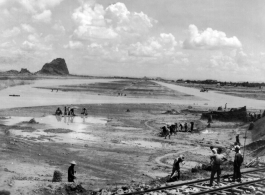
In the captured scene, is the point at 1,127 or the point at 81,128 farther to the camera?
the point at 81,128

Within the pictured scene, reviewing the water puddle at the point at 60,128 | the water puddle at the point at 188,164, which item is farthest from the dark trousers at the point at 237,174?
the water puddle at the point at 60,128

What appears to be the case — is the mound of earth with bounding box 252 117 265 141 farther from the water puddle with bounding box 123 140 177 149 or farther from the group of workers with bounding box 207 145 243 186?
the group of workers with bounding box 207 145 243 186

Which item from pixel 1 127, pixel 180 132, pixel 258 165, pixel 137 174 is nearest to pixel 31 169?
pixel 137 174

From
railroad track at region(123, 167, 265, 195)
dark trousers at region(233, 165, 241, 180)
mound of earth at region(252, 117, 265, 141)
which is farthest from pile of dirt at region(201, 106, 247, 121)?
dark trousers at region(233, 165, 241, 180)

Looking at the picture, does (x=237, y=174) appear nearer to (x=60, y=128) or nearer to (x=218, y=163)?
(x=218, y=163)

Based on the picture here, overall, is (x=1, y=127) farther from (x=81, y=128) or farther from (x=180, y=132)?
(x=180, y=132)

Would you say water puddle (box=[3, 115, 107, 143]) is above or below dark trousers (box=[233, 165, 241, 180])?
below

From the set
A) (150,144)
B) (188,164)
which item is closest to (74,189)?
(188,164)
